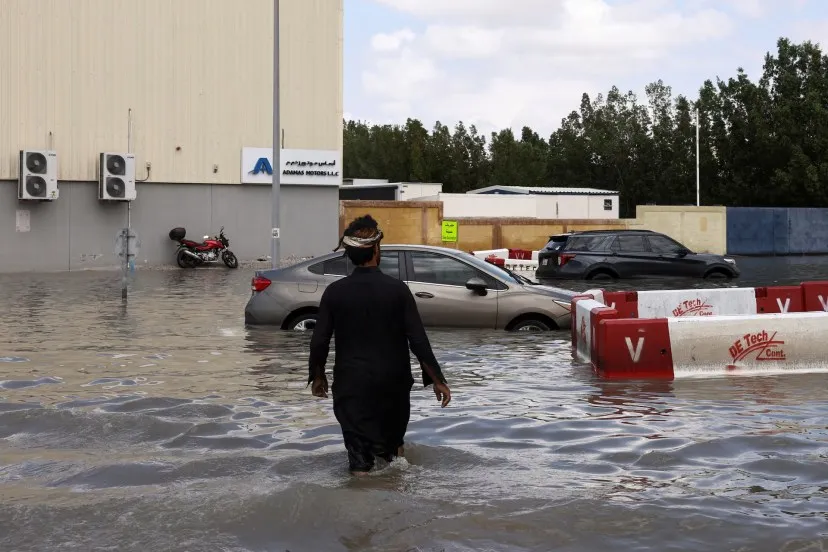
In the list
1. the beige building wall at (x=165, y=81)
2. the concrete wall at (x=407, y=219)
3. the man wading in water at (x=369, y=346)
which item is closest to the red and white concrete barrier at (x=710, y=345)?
the man wading in water at (x=369, y=346)

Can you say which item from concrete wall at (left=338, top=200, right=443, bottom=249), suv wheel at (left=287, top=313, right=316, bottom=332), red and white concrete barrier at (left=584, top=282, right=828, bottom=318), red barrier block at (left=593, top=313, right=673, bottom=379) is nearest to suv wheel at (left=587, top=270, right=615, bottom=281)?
red and white concrete barrier at (left=584, top=282, right=828, bottom=318)

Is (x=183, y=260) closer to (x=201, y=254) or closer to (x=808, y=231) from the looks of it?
(x=201, y=254)

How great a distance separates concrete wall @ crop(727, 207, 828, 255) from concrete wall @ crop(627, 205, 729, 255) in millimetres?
696

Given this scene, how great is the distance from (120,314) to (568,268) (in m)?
12.5

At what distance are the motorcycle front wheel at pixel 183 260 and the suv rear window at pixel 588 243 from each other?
14595 mm

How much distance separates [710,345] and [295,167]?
103 feet

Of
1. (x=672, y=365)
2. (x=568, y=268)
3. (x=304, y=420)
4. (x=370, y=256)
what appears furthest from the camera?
(x=568, y=268)

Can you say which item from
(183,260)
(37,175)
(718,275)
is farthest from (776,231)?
(37,175)

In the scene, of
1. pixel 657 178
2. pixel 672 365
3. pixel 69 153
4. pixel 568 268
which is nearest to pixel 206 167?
pixel 69 153

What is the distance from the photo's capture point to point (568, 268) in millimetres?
29281

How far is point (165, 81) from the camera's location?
130 feet

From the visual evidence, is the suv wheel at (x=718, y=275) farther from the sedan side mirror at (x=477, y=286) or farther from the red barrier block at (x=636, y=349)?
the red barrier block at (x=636, y=349)

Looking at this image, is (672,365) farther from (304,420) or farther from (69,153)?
(69,153)

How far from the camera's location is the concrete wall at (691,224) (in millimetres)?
52250
